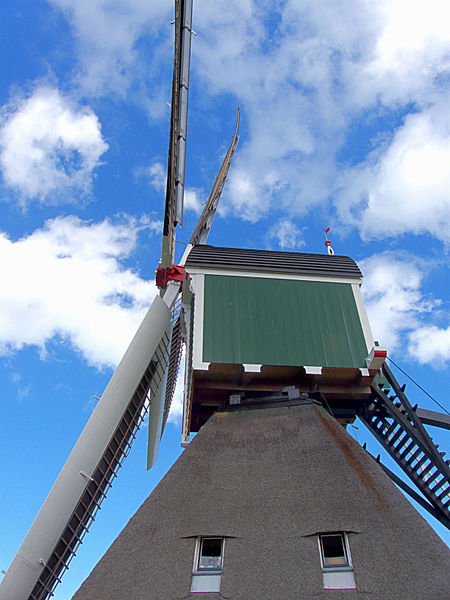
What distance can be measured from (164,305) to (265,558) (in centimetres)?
565

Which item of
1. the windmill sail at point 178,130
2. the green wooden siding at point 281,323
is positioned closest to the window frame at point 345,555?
the green wooden siding at point 281,323

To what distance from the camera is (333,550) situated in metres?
5.57

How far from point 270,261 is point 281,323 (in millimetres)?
1674

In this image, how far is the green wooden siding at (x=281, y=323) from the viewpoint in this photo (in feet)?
29.3

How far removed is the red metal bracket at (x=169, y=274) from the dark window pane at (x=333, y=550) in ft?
22.7

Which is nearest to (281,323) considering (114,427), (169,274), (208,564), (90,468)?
(169,274)

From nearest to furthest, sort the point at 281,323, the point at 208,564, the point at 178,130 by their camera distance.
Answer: the point at 208,564
the point at 281,323
the point at 178,130

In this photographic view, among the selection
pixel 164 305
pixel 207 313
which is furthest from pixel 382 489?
pixel 164 305

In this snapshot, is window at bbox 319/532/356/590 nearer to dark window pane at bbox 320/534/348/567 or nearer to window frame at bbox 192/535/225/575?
dark window pane at bbox 320/534/348/567

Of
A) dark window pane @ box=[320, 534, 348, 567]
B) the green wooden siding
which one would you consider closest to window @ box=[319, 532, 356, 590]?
dark window pane @ box=[320, 534, 348, 567]

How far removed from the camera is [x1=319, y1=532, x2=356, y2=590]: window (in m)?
5.14

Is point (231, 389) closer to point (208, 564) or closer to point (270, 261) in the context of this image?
point (270, 261)

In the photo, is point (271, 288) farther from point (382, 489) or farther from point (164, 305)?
point (382, 489)

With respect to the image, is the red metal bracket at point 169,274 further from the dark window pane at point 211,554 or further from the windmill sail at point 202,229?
the dark window pane at point 211,554
